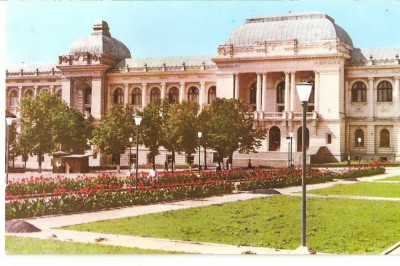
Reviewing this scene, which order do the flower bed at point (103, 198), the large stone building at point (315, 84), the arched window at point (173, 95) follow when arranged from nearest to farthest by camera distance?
the flower bed at point (103, 198) < the arched window at point (173, 95) < the large stone building at point (315, 84)

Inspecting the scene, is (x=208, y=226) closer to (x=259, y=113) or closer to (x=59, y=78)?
(x=59, y=78)

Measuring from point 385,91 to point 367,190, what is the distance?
28.3 metres

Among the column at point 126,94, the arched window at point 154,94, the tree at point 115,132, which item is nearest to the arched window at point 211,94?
the arched window at point 154,94

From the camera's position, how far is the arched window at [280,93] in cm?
5488

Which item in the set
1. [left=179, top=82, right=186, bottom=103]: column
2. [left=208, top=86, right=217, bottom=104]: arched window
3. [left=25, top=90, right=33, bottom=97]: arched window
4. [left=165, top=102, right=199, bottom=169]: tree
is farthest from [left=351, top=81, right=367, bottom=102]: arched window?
[left=25, top=90, right=33, bottom=97]: arched window

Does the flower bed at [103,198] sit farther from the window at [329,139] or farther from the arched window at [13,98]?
the window at [329,139]

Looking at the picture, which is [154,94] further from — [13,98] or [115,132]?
[13,98]

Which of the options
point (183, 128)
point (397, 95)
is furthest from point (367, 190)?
point (397, 95)

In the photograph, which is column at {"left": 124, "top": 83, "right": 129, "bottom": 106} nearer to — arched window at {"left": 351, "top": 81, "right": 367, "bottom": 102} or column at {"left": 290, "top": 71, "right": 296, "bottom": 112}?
column at {"left": 290, "top": 71, "right": 296, "bottom": 112}

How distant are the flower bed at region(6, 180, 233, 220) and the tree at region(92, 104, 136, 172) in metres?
4.25

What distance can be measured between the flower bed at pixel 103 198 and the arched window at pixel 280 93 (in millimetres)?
27822

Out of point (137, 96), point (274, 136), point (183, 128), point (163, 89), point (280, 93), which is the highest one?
point (280, 93)

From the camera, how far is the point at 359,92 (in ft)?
186

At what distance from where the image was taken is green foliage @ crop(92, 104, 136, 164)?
101ft
